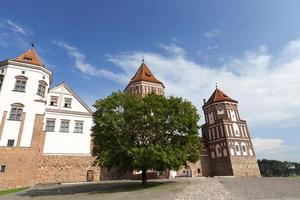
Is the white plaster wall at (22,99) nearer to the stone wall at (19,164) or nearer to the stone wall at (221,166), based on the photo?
the stone wall at (19,164)

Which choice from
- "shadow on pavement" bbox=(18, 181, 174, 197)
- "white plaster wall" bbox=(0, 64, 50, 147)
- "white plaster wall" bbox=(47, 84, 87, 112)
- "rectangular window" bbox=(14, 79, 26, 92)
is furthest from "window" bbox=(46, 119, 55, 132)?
"shadow on pavement" bbox=(18, 181, 174, 197)

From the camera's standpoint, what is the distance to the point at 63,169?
30.1m

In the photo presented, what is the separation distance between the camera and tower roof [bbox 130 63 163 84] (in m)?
48.0

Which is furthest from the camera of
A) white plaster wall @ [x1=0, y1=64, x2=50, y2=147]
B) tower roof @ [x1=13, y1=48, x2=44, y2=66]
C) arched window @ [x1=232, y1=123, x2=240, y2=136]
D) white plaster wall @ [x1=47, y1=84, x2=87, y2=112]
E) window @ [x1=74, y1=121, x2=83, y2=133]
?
arched window @ [x1=232, y1=123, x2=240, y2=136]

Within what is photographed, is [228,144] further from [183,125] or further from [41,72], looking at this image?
[41,72]

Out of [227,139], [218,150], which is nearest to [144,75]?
[227,139]

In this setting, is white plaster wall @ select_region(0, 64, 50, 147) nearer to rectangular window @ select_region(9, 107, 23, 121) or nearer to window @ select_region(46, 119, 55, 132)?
rectangular window @ select_region(9, 107, 23, 121)

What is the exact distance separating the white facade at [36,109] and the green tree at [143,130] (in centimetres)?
1186

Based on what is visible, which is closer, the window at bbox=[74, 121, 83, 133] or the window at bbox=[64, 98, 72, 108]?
the window at bbox=[74, 121, 83, 133]

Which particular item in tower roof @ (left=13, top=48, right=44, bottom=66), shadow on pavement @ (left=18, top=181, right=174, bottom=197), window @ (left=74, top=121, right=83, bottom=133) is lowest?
shadow on pavement @ (left=18, top=181, right=174, bottom=197)

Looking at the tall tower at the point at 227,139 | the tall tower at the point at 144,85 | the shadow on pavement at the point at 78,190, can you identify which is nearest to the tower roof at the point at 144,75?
the tall tower at the point at 144,85

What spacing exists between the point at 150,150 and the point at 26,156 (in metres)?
17.6

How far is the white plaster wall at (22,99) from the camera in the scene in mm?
27500

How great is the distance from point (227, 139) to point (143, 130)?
119 feet
